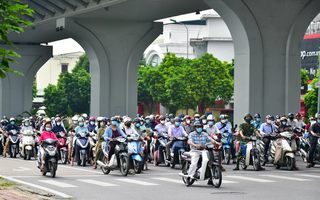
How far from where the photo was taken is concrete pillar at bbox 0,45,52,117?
50594mm

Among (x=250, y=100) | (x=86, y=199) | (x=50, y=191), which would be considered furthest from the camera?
(x=250, y=100)

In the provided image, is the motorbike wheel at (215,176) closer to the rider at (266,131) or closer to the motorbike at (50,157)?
the motorbike at (50,157)

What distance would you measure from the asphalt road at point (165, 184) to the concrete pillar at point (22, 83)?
32.6 m

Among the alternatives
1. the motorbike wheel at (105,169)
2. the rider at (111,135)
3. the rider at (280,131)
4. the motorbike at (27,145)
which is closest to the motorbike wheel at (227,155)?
the rider at (280,131)

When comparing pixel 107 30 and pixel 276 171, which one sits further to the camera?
pixel 107 30

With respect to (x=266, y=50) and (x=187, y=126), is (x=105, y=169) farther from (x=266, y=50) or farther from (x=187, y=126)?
(x=266, y=50)

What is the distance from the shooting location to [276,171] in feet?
59.7

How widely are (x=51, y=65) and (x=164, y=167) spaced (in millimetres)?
99992

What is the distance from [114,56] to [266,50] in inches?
538

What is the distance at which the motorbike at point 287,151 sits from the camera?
18.4 meters

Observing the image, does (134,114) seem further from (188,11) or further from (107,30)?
(188,11)

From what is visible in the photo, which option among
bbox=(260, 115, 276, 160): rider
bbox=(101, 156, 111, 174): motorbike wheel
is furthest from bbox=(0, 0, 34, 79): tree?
bbox=(260, 115, 276, 160): rider

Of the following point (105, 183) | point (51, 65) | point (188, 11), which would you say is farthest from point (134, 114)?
point (51, 65)

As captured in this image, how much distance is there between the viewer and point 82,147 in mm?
20719
